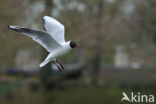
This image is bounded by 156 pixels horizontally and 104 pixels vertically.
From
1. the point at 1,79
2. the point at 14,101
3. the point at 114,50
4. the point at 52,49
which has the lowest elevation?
the point at 52,49

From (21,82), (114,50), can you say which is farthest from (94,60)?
(21,82)

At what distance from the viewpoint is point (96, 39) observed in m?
22.2

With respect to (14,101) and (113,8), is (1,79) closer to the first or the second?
(14,101)

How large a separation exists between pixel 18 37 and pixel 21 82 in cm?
179

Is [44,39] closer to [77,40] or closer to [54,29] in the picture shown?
[54,29]

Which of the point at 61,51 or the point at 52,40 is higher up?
the point at 52,40

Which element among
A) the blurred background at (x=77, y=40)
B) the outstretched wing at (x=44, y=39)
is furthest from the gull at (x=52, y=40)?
the blurred background at (x=77, y=40)

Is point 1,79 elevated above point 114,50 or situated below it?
below

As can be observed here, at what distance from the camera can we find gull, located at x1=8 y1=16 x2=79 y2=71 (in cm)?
980

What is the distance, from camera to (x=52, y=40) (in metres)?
10.0

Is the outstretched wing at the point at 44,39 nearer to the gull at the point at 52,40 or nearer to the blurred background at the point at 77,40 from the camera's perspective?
the gull at the point at 52,40

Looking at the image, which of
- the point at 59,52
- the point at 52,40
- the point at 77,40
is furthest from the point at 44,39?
the point at 77,40

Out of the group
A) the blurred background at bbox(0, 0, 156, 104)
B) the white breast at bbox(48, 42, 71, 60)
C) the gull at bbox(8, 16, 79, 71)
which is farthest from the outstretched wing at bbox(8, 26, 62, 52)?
the blurred background at bbox(0, 0, 156, 104)

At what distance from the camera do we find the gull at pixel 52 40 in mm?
9797
